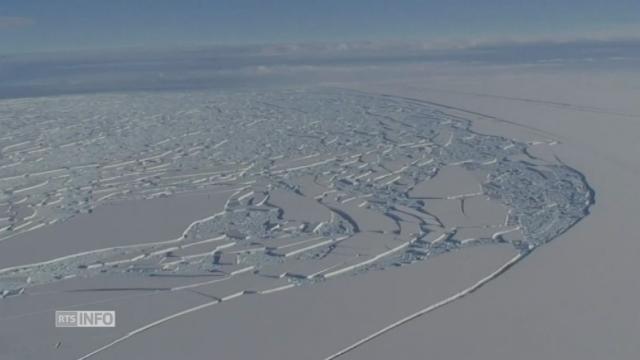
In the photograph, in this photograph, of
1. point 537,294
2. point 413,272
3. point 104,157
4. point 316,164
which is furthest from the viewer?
point 104,157

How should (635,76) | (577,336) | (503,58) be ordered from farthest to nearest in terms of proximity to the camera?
(503,58)
(635,76)
(577,336)

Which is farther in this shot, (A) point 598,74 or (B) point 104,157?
(A) point 598,74

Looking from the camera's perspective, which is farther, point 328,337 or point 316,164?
point 316,164

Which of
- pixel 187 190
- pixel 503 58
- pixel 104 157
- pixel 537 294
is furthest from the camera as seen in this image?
pixel 503 58

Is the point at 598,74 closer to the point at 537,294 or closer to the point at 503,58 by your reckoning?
the point at 503,58

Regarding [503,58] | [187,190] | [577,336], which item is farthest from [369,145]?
[503,58]

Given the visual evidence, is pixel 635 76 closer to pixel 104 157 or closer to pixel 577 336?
pixel 104 157

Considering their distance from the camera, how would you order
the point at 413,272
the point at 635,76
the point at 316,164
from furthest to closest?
1. the point at 635,76
2. the point at 316,164
3. the point at 413,272

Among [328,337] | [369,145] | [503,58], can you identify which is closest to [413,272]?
[328,337]

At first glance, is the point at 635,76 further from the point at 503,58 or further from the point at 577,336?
the point at 577,336
